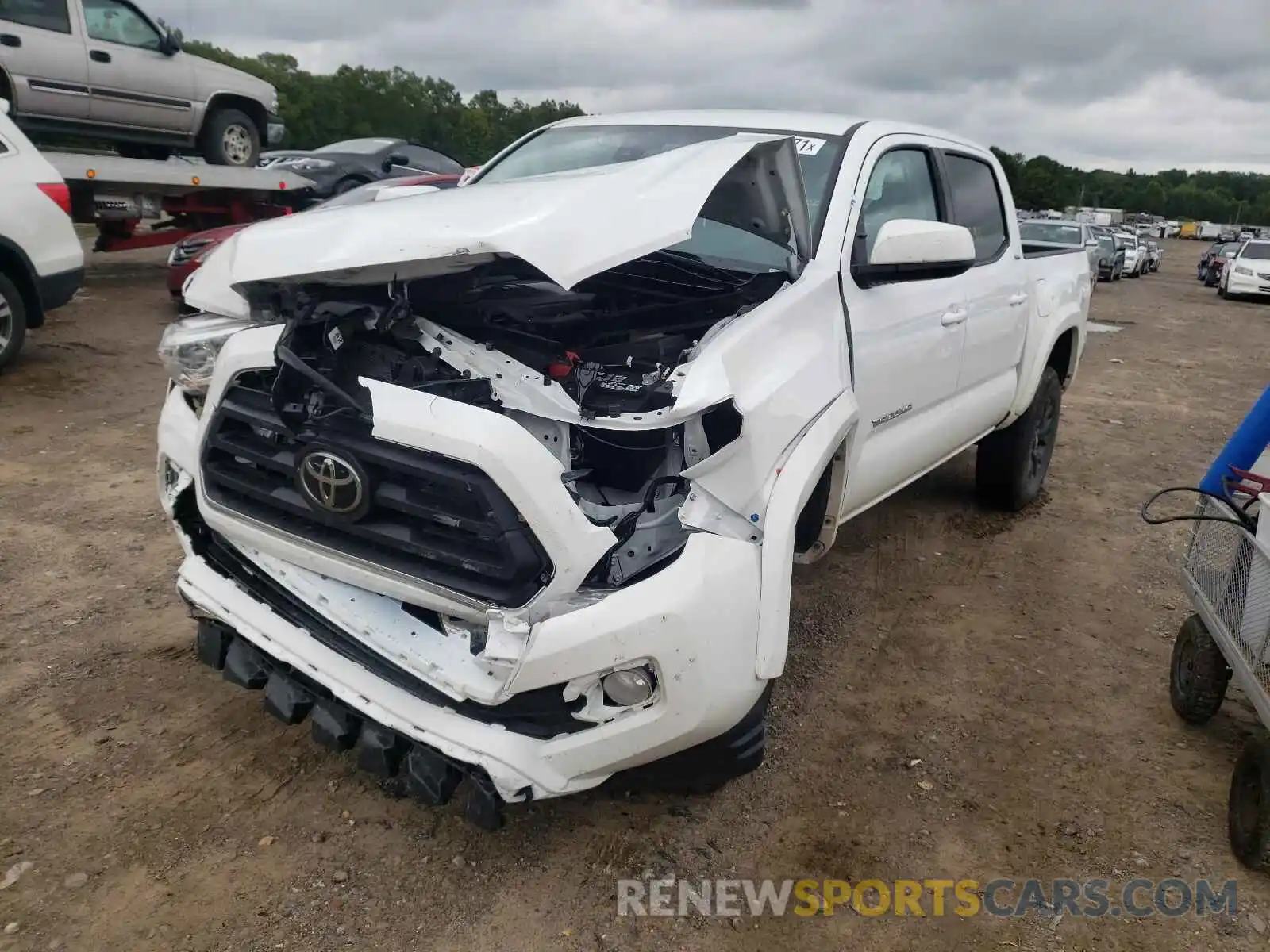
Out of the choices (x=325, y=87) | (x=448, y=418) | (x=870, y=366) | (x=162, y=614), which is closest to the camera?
(x=448, y=418)

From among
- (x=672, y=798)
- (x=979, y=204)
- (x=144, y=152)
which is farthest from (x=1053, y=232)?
(x=672, y=798)

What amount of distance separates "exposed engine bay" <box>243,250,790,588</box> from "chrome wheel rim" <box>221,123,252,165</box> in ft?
29.6

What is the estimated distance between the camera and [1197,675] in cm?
319

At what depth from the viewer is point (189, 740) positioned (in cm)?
283

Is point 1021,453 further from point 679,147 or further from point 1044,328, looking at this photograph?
point 679,147

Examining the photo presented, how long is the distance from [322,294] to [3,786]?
1.62m

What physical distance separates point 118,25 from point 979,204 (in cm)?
843

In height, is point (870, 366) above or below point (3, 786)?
above

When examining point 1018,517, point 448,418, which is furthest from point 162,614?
point 1018,517

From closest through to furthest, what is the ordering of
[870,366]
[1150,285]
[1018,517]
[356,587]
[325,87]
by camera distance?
[356,587] → [870,366] → [1018,517] → [1150,285] → [325,87]

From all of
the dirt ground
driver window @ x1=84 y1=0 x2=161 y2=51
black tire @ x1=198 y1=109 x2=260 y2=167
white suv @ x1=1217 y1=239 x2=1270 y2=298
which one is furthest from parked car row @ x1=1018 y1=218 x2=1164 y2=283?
driver window @ x1=84 y1=0 x2=161 y2=51

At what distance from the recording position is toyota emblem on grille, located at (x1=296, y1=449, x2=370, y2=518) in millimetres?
2150

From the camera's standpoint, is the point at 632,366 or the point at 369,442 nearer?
the point at 369,442

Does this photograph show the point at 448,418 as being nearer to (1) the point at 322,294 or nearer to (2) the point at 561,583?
(2) the point at 561,583
